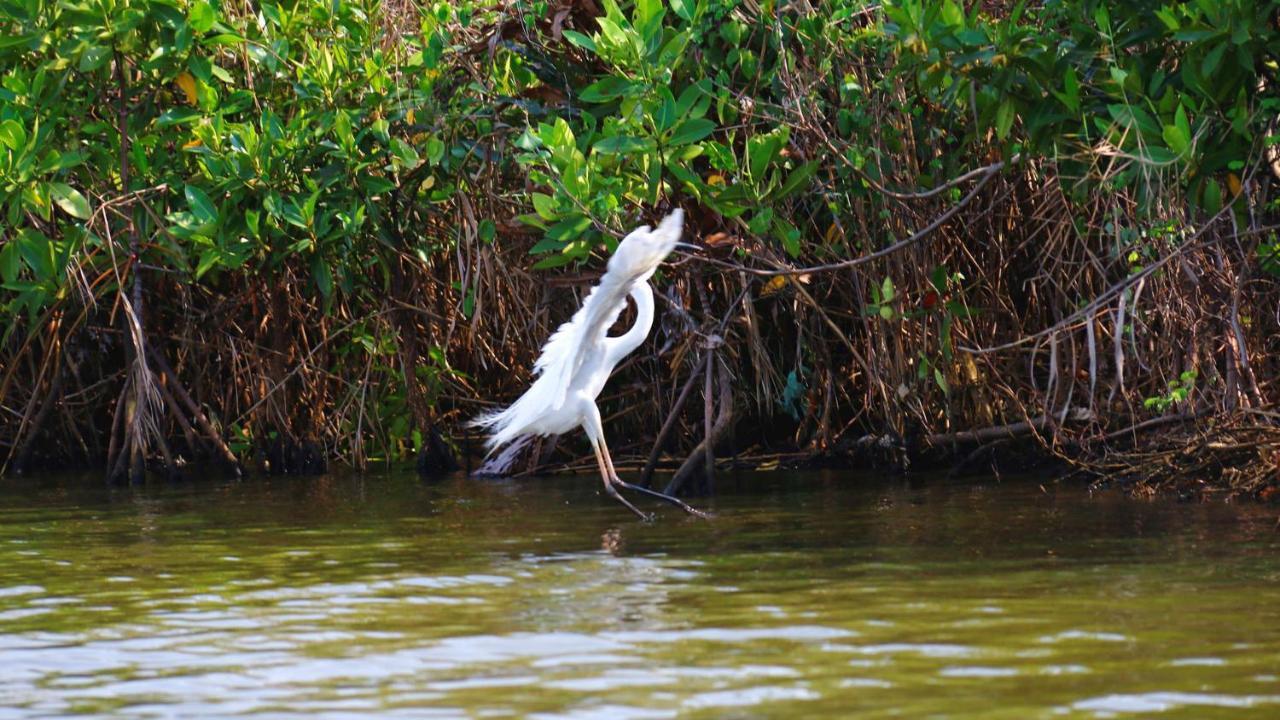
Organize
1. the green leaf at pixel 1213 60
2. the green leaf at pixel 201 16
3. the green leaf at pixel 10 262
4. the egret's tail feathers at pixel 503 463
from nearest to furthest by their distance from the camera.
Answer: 1. the green leaf at pixel 1213 60
2. the green leaf at pixel 201 16
3. the green leaf at pixel 10 262
4. the egret's tail feathers at pixel 503 463

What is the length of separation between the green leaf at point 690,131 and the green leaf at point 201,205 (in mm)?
2688

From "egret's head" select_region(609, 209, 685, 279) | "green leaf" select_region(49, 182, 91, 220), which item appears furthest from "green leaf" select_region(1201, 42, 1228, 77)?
"green leaf" select_region(49, 182, 91, 220)

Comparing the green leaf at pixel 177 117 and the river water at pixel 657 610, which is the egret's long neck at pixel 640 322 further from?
the green leaf at pixel 177 117

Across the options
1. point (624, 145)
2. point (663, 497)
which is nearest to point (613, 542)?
point (663, 497)

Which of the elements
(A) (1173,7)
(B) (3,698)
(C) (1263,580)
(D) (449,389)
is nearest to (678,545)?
(C) (1263,580)

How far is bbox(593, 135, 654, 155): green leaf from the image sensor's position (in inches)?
265

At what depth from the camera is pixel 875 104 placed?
7.31 metres

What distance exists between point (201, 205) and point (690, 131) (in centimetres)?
283

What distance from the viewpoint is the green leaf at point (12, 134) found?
26.2ft

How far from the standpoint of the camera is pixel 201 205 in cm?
831

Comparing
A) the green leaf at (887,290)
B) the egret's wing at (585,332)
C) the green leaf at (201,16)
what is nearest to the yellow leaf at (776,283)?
the green leaf at (887,290)

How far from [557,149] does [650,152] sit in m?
0.40

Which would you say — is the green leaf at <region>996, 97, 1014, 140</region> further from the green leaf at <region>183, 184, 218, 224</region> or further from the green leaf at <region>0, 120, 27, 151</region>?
the green leaf at <region>0, 120, 27, 151</region>

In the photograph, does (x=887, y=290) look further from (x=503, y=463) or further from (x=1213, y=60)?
(x=503, y=463)
